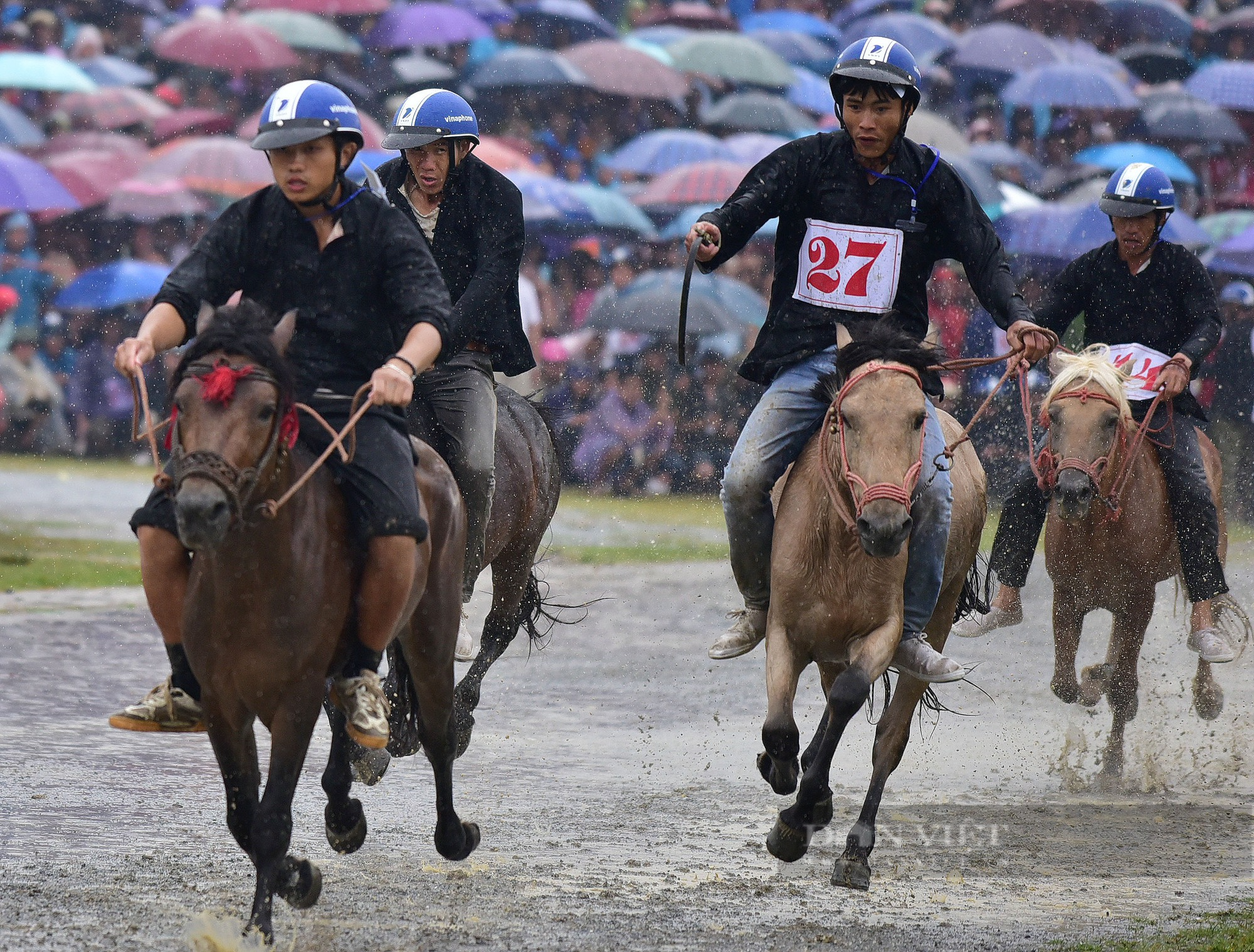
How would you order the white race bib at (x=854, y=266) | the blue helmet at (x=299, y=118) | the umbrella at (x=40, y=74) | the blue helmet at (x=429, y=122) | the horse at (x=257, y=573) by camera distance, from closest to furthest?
1. the horse at (x=257, y=573)
2. the blue helmet at (x=299, y=118)
3. the white race bib at (x=854, y=266)
4. the blue helmet at (x=429, y=122)
5. the umbrella at (x=40, y=74)

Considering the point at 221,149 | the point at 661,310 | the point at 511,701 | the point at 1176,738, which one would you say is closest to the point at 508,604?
the point at 511,701

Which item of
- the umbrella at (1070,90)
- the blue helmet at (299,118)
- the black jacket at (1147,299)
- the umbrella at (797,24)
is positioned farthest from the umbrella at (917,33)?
the blue helmet at (299,118)

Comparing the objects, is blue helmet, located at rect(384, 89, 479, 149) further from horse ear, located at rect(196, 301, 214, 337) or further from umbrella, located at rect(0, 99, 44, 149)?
umbrella, located at rect(0, 99, 44, 149)

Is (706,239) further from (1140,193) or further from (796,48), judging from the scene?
(796,48)

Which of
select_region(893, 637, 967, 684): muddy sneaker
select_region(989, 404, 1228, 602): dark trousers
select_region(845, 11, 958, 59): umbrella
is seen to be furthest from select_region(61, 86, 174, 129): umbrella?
select_region(893, 637, 967, 684): muddy sneaker

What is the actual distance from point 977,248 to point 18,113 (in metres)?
16.9

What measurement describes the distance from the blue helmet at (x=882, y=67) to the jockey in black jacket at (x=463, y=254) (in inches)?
66.7

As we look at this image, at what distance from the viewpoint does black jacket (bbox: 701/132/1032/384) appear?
7.55 meters

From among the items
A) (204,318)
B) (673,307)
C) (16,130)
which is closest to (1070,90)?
(673,307)

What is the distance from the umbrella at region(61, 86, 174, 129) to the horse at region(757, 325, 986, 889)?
17331 millimetres

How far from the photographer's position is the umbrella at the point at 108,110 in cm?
2259

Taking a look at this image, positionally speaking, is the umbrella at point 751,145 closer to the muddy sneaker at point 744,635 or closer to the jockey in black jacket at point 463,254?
the jockey in black jacket at point 463,254

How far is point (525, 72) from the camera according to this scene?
74.1 feet

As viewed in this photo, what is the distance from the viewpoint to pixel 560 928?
6.27m
